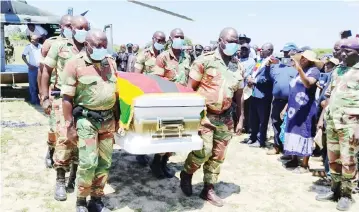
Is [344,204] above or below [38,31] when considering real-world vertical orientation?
below

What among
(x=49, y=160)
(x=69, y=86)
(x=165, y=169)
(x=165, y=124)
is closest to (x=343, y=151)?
(x=165, y=124)

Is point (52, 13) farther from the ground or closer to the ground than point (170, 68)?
farther from the ground

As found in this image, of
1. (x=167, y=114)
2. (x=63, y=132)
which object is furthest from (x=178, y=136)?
(x=63, y=132)

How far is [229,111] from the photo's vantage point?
4188mm

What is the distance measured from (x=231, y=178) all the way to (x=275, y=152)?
158 centimetres

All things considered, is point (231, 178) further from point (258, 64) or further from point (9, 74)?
point (9, 74)

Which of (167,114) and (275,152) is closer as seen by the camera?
(167,114)

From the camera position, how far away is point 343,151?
4133 millimetres

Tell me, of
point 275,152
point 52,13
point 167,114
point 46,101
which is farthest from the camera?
point 52,13

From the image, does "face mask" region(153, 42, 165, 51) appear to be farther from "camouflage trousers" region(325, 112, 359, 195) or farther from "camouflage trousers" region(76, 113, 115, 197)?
"camouflage trousers" region(325, 112, 359, 195)

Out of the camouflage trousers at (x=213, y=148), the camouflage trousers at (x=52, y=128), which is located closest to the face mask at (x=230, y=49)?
the camouflage trousers at (x=213, y=148)

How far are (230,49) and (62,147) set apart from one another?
83.9 inches

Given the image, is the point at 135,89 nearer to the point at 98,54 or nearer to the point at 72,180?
the point at 98,54

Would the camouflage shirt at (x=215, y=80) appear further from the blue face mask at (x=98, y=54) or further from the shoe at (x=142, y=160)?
the shoe at (x=142, y=160)
